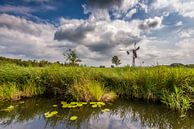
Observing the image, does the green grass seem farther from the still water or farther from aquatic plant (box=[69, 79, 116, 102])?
the still water

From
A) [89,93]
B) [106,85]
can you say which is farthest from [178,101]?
[106,85]

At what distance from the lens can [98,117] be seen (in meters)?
7.09

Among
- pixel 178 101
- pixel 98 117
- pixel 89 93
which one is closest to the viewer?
pixel 98 117

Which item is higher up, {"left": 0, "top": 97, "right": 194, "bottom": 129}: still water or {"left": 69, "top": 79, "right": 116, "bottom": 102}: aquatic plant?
{"left": 69, "top": 79, "right": 116, "bottom": 102}: aquatic plant

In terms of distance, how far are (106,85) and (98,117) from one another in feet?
12.5

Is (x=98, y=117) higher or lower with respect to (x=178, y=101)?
lower

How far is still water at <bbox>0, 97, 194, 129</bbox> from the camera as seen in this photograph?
20.6 feet

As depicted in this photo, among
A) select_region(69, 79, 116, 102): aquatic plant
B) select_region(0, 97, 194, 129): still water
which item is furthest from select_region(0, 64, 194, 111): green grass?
select_region(0, 97, 194, 129): still water

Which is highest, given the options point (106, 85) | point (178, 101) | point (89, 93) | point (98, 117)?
point (106, 85)

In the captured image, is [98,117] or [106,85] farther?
[106,85]

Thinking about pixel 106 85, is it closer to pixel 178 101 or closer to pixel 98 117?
pixel 98 117

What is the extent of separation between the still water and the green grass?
0.59 metres

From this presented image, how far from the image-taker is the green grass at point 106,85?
8.44 meters

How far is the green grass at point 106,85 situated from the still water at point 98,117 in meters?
0.59
